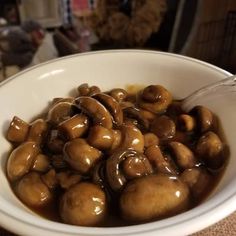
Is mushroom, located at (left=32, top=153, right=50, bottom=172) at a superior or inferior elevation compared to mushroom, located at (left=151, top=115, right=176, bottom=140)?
inferior

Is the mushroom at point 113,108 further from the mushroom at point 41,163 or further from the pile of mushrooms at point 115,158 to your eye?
the mushroom at point 41,163

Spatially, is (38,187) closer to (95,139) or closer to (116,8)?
(95,139)

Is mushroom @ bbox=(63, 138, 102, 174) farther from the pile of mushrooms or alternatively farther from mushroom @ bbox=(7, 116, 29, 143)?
mushroom @ bbox=(7, 116, 29, 143)

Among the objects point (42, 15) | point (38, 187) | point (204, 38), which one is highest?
point (38, 187)

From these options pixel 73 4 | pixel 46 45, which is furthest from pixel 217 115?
pixel 73 4

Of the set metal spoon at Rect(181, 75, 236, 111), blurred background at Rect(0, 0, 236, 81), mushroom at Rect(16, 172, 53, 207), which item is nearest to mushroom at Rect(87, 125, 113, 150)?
mushroom at Rect(16, 172, 53, 207)

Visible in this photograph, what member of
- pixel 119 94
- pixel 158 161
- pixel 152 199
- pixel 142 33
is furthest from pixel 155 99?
pixel 142 33

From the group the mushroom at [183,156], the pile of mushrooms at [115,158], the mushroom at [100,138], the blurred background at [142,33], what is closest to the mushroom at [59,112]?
the pile of mushrooms at [115,158]
